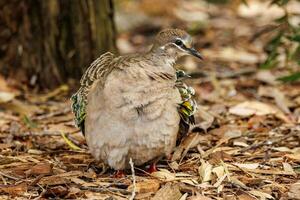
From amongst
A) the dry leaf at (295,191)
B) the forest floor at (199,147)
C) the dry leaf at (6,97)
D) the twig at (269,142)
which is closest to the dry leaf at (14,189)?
the forest floor at (199,147)

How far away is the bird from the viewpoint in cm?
485

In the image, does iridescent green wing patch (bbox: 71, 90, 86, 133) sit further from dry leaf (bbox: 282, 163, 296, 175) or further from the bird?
dry leaf (bbox: 282, 163, 296, 175)

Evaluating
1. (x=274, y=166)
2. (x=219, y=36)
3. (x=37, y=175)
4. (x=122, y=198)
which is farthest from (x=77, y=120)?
(x=219, y=36)

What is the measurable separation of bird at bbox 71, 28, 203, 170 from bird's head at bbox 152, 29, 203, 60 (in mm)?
148

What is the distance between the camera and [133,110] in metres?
4.84

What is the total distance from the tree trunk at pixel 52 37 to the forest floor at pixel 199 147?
0.60ft

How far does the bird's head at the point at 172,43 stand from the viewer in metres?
5.40

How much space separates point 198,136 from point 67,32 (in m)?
2.24

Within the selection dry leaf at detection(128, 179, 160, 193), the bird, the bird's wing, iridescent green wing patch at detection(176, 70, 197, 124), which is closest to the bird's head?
the bird

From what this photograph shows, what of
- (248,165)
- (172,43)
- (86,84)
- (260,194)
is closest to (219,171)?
(248,165)

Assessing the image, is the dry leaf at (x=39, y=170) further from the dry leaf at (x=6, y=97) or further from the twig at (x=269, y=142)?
the dry leaf at (x=6, y=97)

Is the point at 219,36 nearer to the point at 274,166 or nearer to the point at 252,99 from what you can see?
the point at 252,99

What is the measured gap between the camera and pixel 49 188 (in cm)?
464

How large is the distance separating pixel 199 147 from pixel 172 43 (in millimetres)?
872
